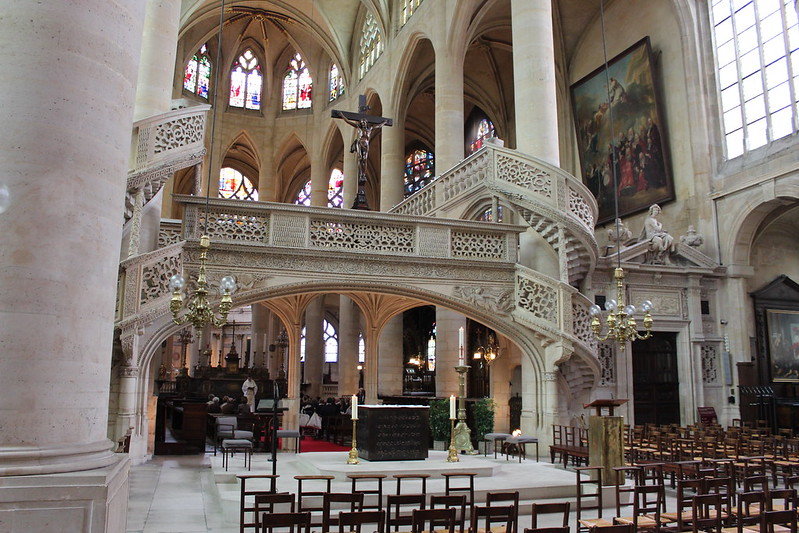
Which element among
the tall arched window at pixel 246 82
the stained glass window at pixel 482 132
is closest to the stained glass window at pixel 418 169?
the stained glass window at pixel 482 132

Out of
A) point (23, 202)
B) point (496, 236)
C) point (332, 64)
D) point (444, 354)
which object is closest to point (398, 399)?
point (444, 354)

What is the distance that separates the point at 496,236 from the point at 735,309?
8.18 m

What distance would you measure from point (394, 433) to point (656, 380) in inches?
382

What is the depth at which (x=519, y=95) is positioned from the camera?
14570 millimetres

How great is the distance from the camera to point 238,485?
8938mm

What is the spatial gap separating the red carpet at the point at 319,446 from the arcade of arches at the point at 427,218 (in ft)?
2.77

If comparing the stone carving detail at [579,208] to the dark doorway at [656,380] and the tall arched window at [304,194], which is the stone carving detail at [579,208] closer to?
the dark doorway at [656,380]

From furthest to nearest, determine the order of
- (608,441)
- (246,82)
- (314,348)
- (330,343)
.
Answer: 1. (330,343)
2. (246,82)
3. (314,348)
4. (608,441)

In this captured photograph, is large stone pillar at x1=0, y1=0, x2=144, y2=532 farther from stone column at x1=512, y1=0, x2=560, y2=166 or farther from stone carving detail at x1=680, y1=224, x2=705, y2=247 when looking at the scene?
stone carving detail at x1=680, y1=224, x2=705, y2=247

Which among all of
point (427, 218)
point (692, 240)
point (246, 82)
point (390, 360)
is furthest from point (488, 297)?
point (246, 82)

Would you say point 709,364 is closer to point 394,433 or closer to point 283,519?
point 394,433

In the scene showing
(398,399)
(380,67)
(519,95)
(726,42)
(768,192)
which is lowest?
(398,399)

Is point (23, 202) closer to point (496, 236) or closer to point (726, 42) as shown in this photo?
point (496, 236)

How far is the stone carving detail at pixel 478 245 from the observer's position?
12812mm
